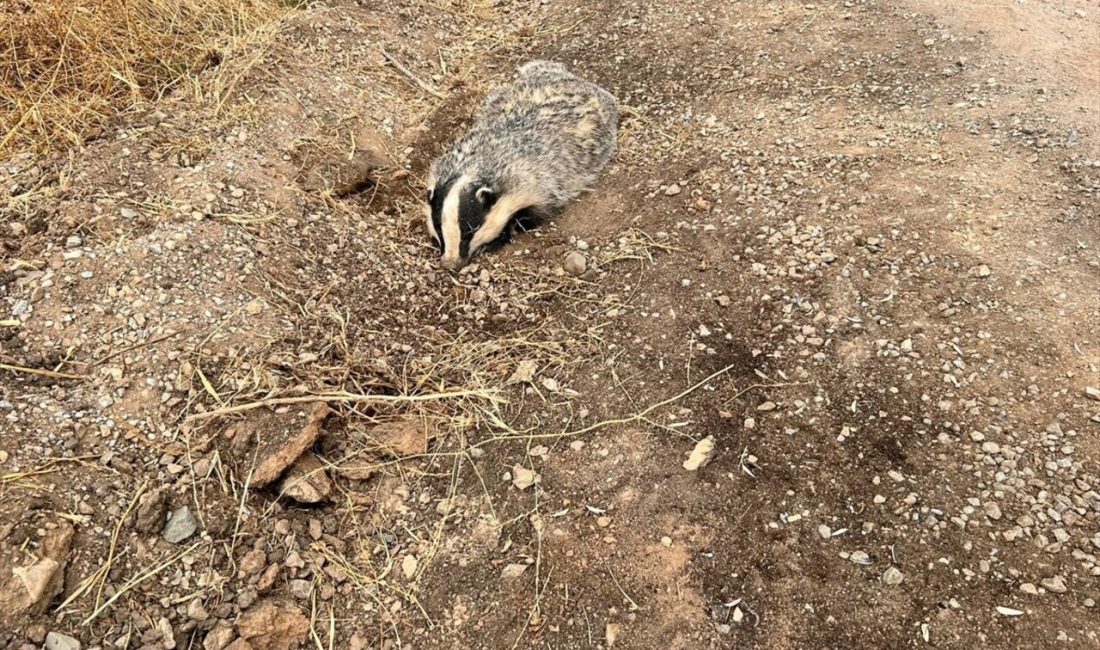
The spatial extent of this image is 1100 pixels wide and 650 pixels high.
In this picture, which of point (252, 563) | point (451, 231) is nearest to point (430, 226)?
point (451, 231)

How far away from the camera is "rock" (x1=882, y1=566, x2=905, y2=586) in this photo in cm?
246

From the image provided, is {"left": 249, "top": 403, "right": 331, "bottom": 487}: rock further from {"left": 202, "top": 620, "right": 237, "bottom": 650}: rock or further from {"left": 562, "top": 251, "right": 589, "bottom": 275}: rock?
{"left": 562, "top": 251, "right": 589, "bottom": 275}: rock

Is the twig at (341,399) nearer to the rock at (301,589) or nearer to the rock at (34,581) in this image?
the rock at (34,581)

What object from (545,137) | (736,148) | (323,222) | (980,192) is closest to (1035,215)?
(980,192)

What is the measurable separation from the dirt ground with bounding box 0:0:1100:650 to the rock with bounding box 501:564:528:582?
0.02m

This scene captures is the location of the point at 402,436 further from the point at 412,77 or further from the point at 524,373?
the point at 412,77

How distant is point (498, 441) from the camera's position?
3066mm

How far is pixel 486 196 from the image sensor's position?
13.6ft

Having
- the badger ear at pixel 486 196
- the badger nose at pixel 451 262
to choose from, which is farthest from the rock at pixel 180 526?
the badger ear at pixel 486 196

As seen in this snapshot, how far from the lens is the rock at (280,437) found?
9.11 feet

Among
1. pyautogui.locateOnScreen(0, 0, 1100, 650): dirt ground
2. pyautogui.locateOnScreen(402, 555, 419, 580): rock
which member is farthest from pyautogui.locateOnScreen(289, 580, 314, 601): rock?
pyautogui.locateOnScreen(402, 555, 419, 580): rock

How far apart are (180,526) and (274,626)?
1.74 ft

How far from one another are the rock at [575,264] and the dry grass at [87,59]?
259 cm

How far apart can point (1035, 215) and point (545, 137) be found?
109 inches
